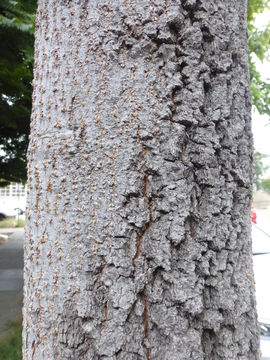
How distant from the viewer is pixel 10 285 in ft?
24.7

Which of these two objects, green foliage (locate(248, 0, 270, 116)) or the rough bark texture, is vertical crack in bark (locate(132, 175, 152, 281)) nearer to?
the rough bark texture

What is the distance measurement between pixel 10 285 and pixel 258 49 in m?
6.31

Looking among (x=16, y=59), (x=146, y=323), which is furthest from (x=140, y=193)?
(x=16, y=59)

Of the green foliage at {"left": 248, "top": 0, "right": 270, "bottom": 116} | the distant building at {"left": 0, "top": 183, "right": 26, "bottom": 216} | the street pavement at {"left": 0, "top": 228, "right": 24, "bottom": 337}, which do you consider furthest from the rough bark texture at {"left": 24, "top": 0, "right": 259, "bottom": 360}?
the distant building at {"left": 0, "top": 183, "right": 26, "bottom": 216}

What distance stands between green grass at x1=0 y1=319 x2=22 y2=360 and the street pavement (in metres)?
0.13

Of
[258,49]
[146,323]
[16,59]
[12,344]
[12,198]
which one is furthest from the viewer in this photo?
[12,198]

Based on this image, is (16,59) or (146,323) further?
(16,59)

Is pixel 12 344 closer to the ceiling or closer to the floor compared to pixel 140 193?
closer to the floor

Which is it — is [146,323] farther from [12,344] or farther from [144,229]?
[12,344]

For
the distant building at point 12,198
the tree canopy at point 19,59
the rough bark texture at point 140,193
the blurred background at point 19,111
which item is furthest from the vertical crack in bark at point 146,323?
the distant building at point 12,198

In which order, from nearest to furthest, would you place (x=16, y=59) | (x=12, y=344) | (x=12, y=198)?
(x=12, y=344), (x=16, y=59), (x=12, y=198)

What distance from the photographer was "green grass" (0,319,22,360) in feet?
13.5

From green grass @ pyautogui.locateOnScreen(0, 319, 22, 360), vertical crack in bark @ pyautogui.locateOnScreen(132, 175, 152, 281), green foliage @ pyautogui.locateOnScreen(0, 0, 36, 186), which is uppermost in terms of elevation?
green foliage @ pyautogui.locateOnScreen(0, 0, 36, 186)

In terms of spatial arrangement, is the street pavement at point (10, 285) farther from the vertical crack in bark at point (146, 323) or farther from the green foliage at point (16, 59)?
the vertical crack in bark at point (146, 323)
